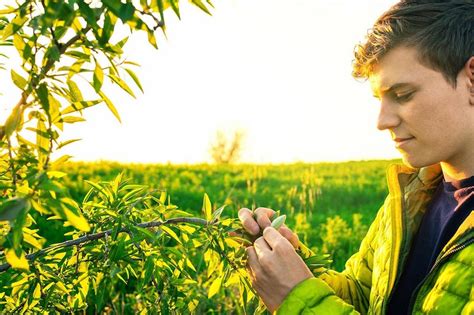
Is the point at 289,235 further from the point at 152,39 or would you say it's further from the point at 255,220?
the point at 152,39

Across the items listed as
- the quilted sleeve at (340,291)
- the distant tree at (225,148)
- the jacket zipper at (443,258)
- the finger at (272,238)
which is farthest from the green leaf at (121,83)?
the distant tree at (225,148)

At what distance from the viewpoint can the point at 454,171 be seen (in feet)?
7.74

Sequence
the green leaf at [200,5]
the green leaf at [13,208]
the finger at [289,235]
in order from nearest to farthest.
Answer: the green leaf at [13,208], the green leaf at [200,5], the finger at [289,235]

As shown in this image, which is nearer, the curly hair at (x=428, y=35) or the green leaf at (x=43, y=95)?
the green leaf at (x=43, y=95)

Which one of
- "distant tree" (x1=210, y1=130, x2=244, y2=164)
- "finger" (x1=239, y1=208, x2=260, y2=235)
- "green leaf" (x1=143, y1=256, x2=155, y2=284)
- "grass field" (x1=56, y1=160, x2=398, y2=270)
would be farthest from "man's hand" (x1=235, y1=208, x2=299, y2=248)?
"distant tree" (x1=210, y1=130, x2=244, y2=164)

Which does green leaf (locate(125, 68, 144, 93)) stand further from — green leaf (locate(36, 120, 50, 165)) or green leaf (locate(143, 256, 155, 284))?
green leaf (locate(143, 256, 155, 284))

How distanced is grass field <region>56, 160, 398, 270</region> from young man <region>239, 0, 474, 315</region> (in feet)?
11.7

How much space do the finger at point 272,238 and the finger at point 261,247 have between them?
0.01 meters

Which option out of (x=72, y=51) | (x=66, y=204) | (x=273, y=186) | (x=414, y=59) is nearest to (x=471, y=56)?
(x=414, y=59)

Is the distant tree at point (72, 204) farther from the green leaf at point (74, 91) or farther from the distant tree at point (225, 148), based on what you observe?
the distant tree at point (225, 148)

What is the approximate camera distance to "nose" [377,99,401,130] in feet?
7.38

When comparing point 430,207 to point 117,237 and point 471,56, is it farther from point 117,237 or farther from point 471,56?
point 117,237

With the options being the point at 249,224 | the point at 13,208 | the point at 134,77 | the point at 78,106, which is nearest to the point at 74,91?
the point at 78,106

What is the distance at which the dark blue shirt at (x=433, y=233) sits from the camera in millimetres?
2318
